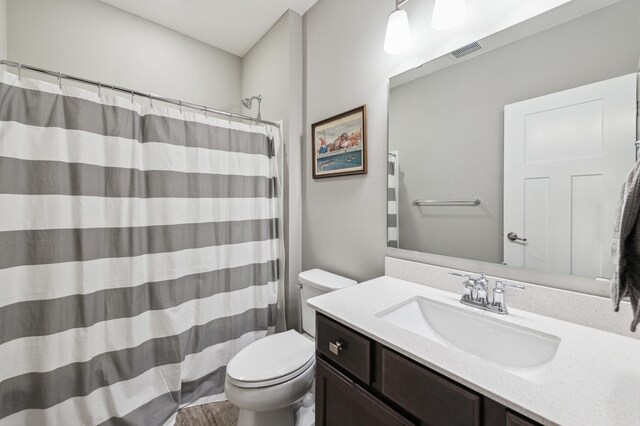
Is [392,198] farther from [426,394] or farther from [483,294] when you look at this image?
[426,394]

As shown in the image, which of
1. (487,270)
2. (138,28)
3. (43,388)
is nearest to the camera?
(487,270)

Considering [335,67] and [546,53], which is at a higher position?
[335,67]

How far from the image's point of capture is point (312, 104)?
191 cm

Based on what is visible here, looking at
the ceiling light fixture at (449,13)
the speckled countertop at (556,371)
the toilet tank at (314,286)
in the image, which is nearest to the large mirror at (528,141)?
the ceiling light fixture at (449,13)

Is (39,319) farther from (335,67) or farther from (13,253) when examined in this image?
(335,67)

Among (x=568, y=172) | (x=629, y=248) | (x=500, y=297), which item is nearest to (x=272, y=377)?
(x=500, y=297)

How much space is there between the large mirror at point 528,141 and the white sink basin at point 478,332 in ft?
0.85

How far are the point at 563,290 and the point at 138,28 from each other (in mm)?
3115

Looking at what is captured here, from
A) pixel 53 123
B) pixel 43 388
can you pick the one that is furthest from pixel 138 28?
pixel 43 388

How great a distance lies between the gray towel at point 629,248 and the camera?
1.88 feet

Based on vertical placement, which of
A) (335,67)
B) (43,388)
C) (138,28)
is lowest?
(43,388)

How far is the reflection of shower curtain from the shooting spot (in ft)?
4.52

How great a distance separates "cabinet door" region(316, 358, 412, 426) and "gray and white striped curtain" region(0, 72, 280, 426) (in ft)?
3.24

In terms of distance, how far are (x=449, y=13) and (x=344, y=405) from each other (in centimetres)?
157
